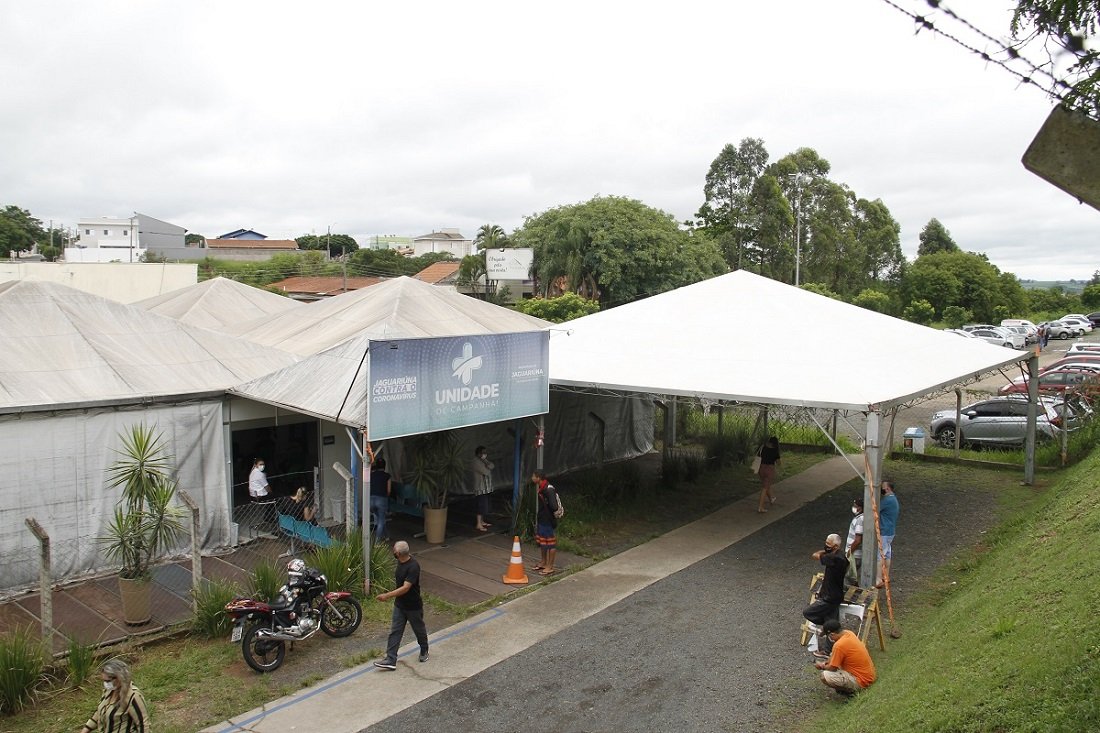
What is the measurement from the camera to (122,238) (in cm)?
11100

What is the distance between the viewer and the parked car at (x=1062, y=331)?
2228 inches

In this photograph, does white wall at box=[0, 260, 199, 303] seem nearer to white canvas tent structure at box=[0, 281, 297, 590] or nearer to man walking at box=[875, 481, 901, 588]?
white canvas tent structure at box=[0, 281, 297, 590]

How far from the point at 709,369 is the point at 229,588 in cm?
882

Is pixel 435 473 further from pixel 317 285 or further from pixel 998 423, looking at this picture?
pixel 317 285

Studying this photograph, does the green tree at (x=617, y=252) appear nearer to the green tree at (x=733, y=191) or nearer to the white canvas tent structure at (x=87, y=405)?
the green tree at (x=733, y=191)

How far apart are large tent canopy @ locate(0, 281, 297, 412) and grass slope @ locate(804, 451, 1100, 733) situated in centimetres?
1065

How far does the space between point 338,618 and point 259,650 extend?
3.96 ft

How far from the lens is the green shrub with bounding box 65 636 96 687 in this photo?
880cm

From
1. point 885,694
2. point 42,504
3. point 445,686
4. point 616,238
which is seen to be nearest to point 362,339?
point 42,504

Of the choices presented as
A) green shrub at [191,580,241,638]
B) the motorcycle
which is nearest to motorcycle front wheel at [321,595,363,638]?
the motorcycle

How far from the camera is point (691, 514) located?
1689 centimetres

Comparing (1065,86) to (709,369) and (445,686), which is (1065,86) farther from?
(709,369)

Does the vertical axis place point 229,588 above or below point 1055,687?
below

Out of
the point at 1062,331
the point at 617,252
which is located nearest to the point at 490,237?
the point at 617,252
